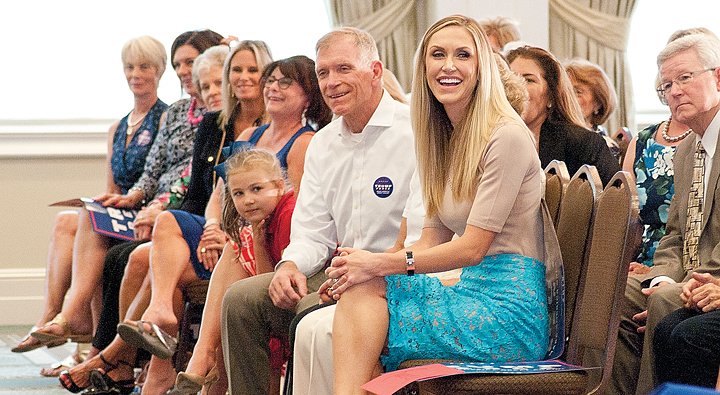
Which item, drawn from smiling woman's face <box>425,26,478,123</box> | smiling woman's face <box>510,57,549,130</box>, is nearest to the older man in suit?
smiling woman's face <box>510,57,549,130</box>

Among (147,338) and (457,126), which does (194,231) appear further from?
(457,126)

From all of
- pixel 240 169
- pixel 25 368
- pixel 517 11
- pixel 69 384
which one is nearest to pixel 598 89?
pixel 240 169

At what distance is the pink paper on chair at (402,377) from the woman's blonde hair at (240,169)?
1.21 meters

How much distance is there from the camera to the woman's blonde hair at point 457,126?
6.61 ft

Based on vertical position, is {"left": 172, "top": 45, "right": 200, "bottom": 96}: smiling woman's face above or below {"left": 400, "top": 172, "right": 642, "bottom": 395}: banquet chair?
above

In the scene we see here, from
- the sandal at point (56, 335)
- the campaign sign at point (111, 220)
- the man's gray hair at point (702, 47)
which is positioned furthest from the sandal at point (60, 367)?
the man's gray hair at point (702, 47)

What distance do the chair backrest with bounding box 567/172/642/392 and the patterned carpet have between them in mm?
2384

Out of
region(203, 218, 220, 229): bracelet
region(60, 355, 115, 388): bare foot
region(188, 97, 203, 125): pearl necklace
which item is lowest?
region(60, 355, 115, 388): bare foot

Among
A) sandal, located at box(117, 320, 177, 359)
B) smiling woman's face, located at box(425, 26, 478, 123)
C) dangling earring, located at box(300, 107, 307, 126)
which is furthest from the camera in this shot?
dangling earring, located at box(300, 107, 307, 126)

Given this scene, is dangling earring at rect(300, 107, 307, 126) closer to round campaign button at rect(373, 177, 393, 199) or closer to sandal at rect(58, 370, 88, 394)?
round campaign button at rect(373, 177, 393, 199)

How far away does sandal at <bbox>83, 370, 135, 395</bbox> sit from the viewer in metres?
3.30

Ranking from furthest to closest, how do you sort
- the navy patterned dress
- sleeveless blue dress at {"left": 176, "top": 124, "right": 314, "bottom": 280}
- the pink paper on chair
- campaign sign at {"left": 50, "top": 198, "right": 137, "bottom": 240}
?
1. the navy patterned dress
2. campaign sign at {"left": 50, "top": 198, "right": 137, "bottom": 240}
3. sleeveless blue dress at {"left": 176, "top": 124, "right": 314, "bottom": 280}
4. the pink paper on chair

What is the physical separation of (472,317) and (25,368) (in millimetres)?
2862

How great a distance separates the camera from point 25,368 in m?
4.03
